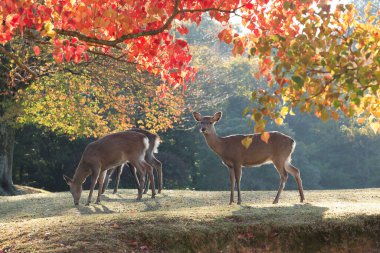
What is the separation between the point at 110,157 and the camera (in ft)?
54.4

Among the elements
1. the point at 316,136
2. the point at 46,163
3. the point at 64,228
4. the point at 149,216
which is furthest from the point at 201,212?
the point at 316,136

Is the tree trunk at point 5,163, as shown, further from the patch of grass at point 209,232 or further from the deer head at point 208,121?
the patch of grass at point 209,232

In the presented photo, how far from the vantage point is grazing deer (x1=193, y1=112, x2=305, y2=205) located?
611 inches

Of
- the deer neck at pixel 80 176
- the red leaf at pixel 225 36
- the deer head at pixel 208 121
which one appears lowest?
the deer neck at pixel 80 176

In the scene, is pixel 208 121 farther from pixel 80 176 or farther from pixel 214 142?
pixel 80 176

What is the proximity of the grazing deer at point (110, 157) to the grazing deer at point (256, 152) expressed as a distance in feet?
6.46

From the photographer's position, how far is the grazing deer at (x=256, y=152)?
15531 mm

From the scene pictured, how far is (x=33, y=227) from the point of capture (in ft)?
36.2

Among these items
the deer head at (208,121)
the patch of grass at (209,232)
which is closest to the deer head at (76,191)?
the deer head at (208,121)

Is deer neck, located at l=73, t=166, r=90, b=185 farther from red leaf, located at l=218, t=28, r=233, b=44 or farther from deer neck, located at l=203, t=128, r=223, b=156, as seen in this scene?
red leaf, located at l=218, t=28, r=233, b=44

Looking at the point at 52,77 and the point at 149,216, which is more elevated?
the point at 52,77

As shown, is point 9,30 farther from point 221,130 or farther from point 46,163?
point 221,130

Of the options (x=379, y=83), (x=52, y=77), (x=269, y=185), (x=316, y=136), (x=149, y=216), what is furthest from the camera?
(x=316, y=136)

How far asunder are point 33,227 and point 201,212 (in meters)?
3.12
